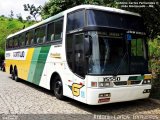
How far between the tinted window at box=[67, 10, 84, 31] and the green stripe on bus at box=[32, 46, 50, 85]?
1.99 meters

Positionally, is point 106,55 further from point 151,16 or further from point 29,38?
point 29,38

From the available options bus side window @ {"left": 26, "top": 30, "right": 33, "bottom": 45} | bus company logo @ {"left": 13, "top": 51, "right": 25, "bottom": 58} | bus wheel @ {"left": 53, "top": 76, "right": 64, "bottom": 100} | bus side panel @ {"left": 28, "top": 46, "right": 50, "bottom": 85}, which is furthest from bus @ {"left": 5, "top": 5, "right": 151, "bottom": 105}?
bus company logo @ {"left": 13, "top": 51, "right": 25, "bottom": 58}

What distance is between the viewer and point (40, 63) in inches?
468

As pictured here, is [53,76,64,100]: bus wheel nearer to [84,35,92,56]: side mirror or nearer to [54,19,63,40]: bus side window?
[54,19,63,40]: bus side window

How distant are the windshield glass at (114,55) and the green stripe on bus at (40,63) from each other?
3393 millimetres

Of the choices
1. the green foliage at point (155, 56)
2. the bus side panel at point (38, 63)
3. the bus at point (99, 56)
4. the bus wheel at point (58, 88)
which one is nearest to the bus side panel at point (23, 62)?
the bus side panel at point (38, 63)

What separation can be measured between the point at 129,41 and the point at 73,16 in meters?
1.98

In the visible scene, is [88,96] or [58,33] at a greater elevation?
[58,33]

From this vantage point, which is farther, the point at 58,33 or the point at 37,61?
the point at 37,61

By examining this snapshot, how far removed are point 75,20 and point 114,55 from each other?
1.75m

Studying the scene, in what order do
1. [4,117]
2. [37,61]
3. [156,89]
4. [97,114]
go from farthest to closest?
[37,61] → [156,89] → [97,114] → [4,117]

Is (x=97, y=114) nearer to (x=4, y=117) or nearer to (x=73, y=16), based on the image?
(x=4, y=117)

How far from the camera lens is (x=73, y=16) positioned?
909 cm

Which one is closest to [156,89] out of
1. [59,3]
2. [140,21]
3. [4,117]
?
[140,21]
